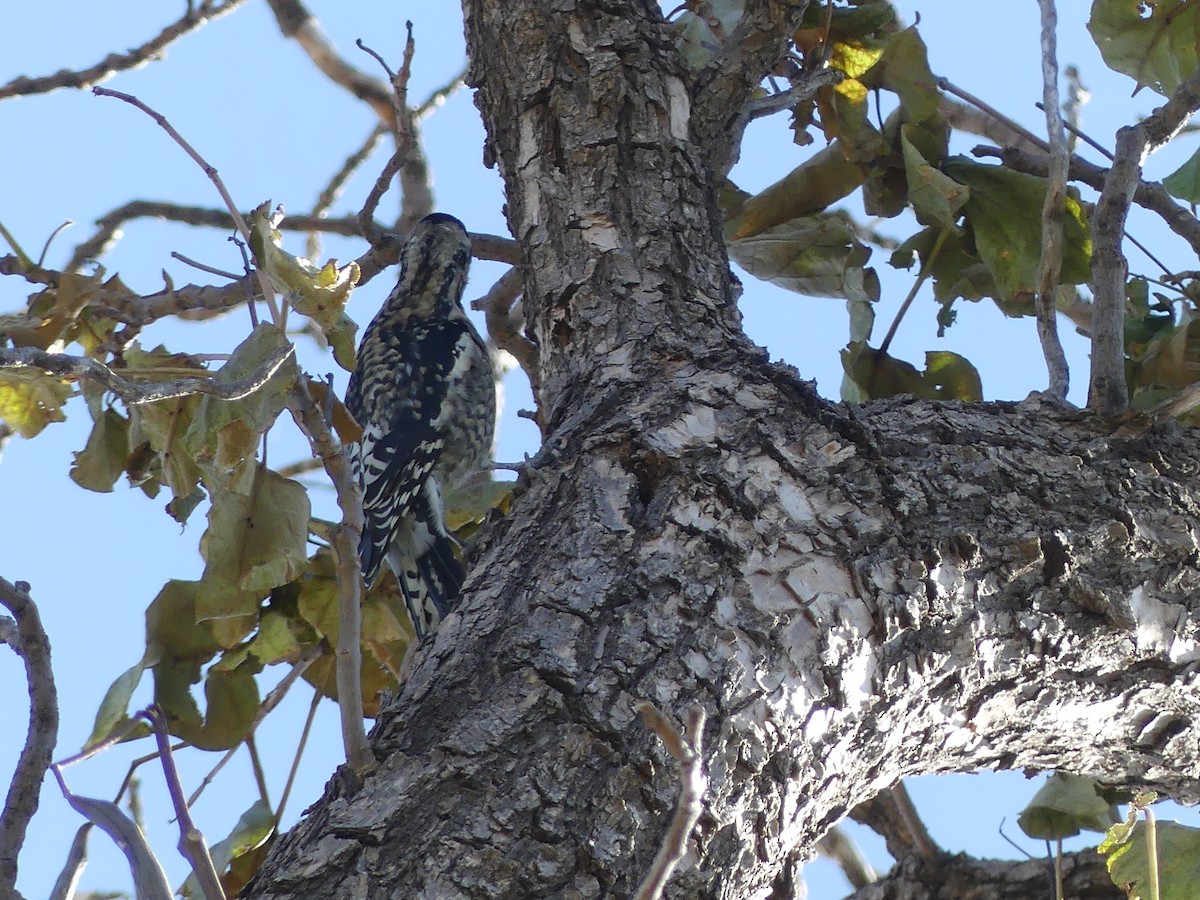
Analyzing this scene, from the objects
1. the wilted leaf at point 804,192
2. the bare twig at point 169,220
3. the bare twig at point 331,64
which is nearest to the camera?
the wilted leaf at point 804,192

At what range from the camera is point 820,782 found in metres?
1.48

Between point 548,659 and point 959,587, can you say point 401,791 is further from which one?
point 959,587

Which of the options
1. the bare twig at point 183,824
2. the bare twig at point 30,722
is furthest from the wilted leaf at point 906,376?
the bare twig at point 183,824

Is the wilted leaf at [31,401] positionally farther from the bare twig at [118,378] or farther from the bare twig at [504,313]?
the bare twig at [504,313]

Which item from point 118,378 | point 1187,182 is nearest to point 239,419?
point 118,378

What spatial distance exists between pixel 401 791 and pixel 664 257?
1.11m

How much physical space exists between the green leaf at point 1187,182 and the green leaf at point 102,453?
6.58 ft

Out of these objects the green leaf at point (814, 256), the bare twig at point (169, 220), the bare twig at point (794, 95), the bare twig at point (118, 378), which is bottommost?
the bare twig at point (118, 378)

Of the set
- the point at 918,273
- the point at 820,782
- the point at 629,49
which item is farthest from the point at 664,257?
the point at 820,782

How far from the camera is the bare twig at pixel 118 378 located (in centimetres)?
123

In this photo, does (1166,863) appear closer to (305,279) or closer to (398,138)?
(305,279)

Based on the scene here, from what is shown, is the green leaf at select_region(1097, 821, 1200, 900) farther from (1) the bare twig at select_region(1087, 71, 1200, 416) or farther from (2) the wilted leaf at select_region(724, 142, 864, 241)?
(2) the wilted leaf at select_region(724, 142, 864, 241)

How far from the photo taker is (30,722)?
1.34m

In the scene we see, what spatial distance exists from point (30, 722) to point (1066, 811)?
2.05 m
